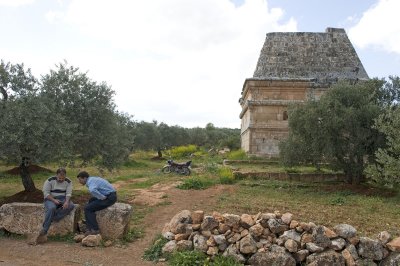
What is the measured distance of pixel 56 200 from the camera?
921 cm

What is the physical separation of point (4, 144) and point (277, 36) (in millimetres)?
19949

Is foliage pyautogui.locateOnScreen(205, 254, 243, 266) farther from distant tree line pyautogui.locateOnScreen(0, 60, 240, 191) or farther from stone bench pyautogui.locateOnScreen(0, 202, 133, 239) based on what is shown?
distant tree line pyautogui.locateOnScreen(0, 60, 240, 191)

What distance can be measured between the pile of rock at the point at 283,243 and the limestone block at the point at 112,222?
1386 mm

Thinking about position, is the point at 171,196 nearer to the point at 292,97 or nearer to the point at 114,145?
the point at 114,145

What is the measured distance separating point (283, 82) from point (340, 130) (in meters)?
8.99

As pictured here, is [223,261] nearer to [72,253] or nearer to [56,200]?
[72,253]

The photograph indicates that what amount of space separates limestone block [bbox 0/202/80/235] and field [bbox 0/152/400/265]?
26 cm

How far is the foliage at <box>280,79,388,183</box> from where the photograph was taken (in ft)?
52.0

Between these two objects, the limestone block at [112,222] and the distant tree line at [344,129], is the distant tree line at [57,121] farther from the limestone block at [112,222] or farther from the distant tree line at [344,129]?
the distant tree line at [344,129]

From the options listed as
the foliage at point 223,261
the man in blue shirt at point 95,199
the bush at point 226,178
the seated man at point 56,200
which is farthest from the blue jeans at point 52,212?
the bush at point 226,178

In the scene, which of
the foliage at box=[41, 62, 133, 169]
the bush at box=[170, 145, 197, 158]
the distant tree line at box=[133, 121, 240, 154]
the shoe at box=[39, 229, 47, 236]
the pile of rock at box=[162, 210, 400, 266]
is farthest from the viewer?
the distant tree line at box=[133, 121, 240, 154]

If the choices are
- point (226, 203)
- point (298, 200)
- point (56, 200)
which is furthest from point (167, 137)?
point (56, 200)

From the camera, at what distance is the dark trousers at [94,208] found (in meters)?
9.00

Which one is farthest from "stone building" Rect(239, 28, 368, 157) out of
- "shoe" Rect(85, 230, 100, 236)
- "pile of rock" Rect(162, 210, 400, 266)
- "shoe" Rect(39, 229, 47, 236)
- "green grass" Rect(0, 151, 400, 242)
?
"shoe" Rect(39, 229, 47, 236)
